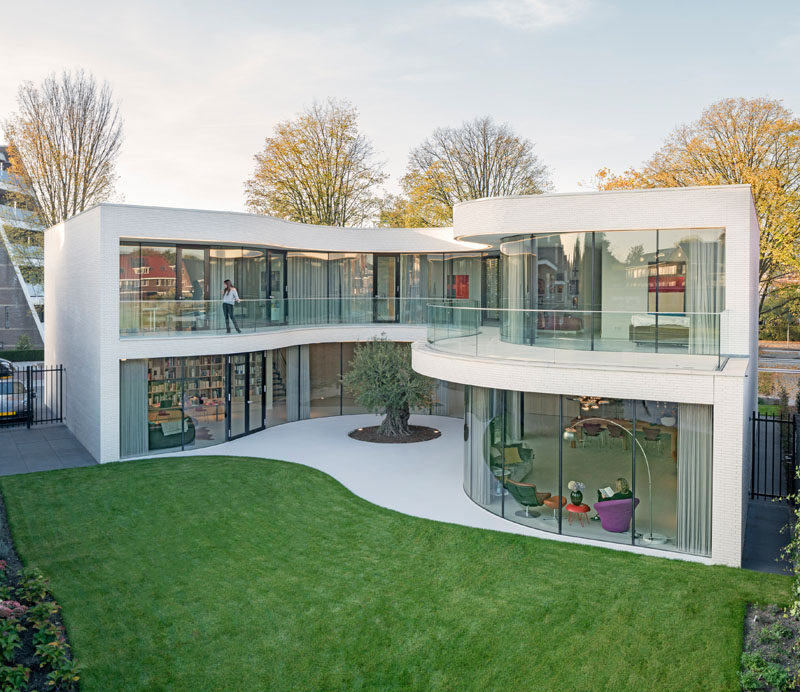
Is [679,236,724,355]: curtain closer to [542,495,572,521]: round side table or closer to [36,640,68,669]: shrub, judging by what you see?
[542,495,572,521]: round side table

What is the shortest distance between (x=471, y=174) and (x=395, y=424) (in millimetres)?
24390

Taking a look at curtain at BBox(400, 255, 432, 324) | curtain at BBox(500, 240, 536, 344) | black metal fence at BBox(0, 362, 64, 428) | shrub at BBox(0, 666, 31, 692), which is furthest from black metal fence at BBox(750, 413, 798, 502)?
black metal fence at BBox(0, 362, 64, 428)

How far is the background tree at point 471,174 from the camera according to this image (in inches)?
1625

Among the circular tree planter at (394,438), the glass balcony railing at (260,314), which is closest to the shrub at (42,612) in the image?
the glass balcony railing at (260,314)

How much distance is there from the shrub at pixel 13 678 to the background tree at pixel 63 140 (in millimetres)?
32693

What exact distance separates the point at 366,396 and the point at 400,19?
531 inches

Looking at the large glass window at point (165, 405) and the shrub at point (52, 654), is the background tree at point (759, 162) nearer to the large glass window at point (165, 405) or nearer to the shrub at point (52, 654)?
the large glass window at point (165, 405)

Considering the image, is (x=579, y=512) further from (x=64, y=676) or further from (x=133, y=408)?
(x=133, y=408)

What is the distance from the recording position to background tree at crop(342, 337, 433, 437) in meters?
21.0

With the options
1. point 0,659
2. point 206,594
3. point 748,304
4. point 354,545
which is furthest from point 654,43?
point 0,659

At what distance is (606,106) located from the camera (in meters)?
33.8

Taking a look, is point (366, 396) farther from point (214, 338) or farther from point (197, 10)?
point (197, 10)

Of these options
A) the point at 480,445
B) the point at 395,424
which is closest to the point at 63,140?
the point at 395,424

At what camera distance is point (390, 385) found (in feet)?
68.9
